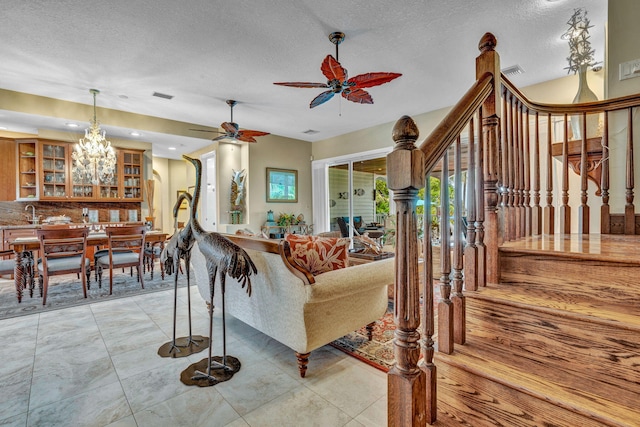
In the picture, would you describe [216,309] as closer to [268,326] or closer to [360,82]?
[268,326]

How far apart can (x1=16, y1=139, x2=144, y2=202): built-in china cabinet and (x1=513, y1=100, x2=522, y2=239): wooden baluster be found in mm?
6814

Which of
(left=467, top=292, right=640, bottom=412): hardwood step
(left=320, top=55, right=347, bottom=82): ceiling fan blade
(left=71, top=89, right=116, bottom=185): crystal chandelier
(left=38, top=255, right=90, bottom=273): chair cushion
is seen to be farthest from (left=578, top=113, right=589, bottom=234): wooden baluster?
(left=71, top=89, right=116, bottom=185): crystal chandelier

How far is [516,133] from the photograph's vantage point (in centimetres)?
173

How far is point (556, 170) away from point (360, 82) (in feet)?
9.59

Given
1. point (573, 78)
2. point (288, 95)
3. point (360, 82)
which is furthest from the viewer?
point (288, 95)

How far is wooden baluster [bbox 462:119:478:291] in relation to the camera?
1289mm

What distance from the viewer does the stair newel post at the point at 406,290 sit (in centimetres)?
89

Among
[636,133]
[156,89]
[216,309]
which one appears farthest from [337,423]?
[156,89]

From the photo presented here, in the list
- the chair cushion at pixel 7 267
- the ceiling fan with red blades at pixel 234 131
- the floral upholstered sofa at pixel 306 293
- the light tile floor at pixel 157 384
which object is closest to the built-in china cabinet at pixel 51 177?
the chair cushion at pixel 7 267

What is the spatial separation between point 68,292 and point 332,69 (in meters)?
4.34

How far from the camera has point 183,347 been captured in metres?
2.50

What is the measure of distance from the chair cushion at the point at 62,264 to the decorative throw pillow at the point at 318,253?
3.17m

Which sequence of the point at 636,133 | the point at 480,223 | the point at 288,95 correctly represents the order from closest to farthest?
the point at 480,223 < the point at 636,133 < the point at 288,95

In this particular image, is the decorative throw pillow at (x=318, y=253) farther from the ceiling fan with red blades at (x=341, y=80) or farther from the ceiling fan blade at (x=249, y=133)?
the ceiling fan blade at (x=249, y=133)
